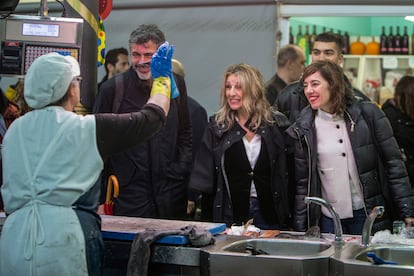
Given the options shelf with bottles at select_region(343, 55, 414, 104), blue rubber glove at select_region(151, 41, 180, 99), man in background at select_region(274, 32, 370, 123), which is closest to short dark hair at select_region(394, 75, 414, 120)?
man in background at select_region(274, 32, 370, 123)

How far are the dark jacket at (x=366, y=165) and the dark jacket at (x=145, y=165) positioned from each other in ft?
3.35

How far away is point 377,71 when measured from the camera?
8.97m

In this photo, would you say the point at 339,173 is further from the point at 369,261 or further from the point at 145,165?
the point at 145,165

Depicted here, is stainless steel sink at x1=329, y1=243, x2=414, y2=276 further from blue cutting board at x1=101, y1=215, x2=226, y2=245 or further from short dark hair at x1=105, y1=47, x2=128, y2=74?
short dark hair at x1=105, y1=47, x2=128, y2=74

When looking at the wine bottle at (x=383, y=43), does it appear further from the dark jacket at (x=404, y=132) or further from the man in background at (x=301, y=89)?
the man in background at (x=301, y=89)

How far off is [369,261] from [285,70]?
9.53 feet

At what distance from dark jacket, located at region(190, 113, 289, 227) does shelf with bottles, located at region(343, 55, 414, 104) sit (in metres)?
3.98

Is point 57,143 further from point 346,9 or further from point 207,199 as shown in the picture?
point 346,9

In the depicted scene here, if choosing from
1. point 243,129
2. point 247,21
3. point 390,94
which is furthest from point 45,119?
point 390,94

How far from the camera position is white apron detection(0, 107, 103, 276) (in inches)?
135

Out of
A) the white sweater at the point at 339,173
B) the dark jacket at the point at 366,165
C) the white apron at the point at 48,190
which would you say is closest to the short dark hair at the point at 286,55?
the dark jacket at the point at 366,165

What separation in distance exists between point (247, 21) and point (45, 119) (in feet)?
11.7

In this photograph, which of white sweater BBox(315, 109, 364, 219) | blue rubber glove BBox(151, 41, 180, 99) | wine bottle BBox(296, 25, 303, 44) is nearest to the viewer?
blue rubber glove BBox(151, 41, 180, 99)

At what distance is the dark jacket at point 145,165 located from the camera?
554cm
